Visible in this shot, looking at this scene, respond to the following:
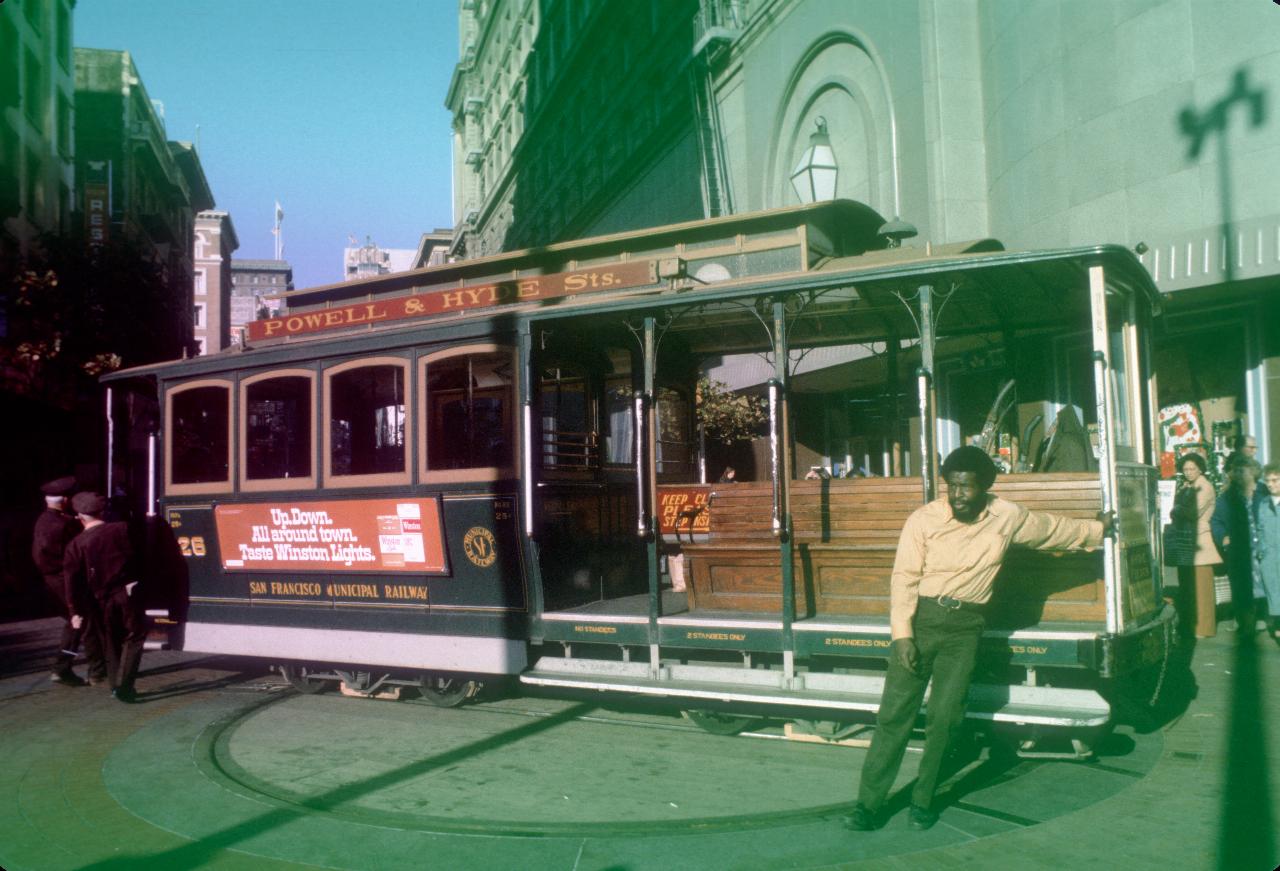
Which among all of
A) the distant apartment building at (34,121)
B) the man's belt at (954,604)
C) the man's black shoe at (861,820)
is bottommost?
the man's black shoe at (861,820)

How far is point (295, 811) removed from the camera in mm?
5664

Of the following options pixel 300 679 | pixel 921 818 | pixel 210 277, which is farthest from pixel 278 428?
pixel 210 277

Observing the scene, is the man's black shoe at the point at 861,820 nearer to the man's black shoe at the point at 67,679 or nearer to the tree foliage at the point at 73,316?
the man's black shoe at the point at 67,679

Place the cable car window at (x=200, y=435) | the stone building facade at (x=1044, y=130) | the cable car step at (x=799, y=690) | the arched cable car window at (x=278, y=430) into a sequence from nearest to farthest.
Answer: the cable car step at (x=799, y=690), the arched cable car window at (x=278, y=430), the cable car window at (x=200, y=435), the stone building facade at (x=1044, y=130)

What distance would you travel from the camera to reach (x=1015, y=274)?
21.9ft

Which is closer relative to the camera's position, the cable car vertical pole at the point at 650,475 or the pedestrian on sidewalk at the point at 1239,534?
the cable car vertical pole at the point at 650,475

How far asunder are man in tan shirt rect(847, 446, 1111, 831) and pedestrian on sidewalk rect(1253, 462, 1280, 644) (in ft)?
19.3

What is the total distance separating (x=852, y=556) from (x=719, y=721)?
1.54m

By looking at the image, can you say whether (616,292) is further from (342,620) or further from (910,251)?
(342,620)

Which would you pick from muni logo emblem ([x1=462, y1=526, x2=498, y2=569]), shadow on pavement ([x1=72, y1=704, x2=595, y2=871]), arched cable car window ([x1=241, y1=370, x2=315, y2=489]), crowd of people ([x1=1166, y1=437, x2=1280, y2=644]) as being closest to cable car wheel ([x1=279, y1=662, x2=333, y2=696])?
arched cable car window ([x1=241, y1=370, x2=315, y2=489])

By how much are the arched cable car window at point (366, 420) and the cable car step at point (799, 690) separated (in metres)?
2.15

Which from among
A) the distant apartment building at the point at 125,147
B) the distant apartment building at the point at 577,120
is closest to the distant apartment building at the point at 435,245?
the distant apartment building at the point at 577,120

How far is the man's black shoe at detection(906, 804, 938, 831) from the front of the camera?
5.10 metres

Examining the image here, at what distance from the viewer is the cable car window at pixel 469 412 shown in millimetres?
7770
